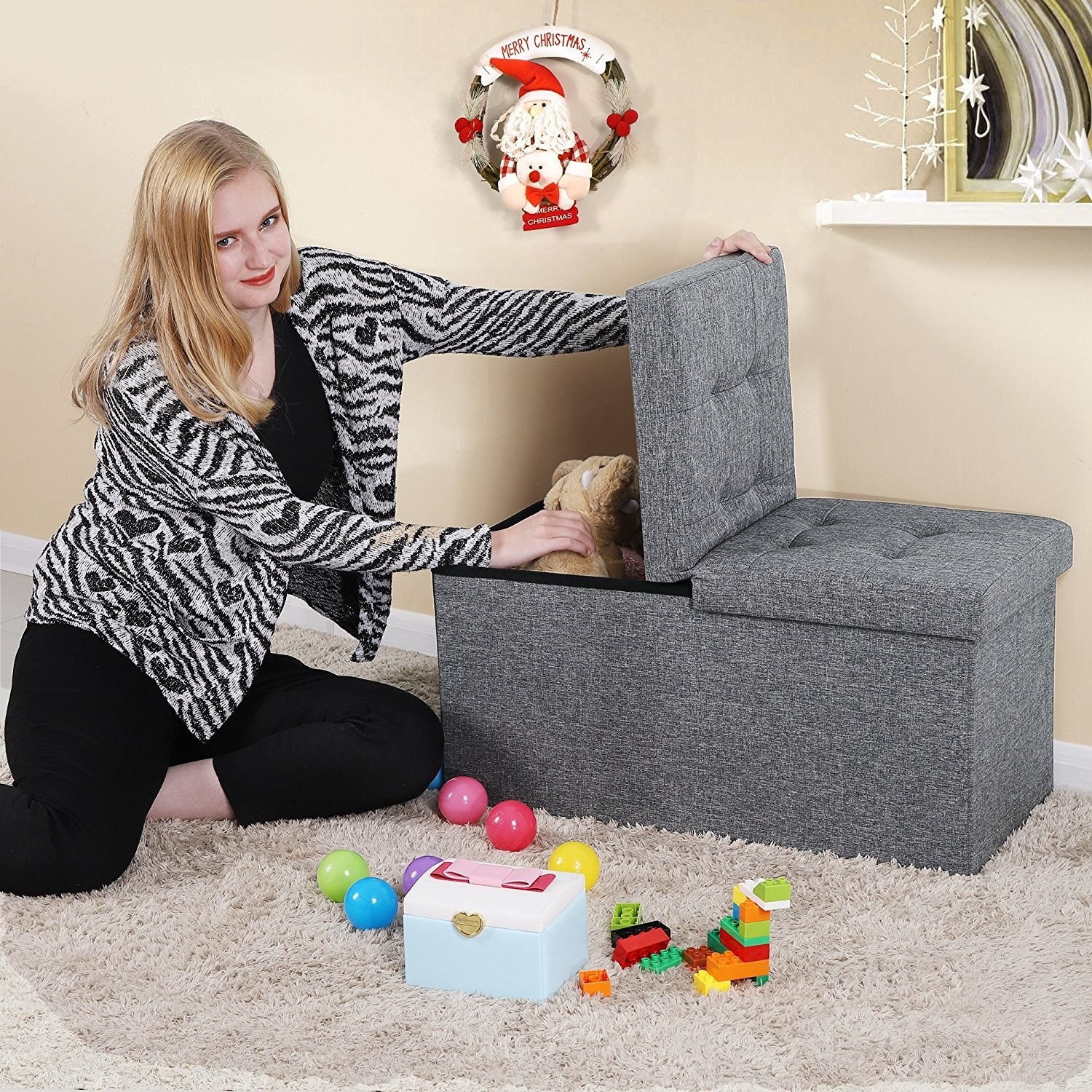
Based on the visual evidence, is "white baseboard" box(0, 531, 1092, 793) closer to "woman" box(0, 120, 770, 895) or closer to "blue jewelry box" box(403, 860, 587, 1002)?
"woman" box(0, 120, 770, 895)

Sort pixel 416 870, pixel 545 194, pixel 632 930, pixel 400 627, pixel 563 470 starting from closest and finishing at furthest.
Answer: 1. pixel 632 930
2. pixel 416 870
3. pixel 563 470
4. pixel 545 194
5. pixel 400 627

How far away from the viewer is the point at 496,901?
1674 mm

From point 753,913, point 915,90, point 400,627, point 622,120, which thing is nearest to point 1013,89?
point 915,90

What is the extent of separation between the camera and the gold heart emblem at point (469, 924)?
1.66 m

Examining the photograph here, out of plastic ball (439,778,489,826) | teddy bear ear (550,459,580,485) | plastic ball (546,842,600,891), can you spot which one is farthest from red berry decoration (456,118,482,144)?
plastic ball (546,842,600,891)

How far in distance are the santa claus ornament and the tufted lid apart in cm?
36

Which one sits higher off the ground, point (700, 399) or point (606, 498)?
point (700, 399)

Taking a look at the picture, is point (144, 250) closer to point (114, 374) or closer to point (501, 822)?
point (114, 374)

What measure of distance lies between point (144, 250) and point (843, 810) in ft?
4.01

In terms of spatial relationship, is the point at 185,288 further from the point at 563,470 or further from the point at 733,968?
the point at 733,968

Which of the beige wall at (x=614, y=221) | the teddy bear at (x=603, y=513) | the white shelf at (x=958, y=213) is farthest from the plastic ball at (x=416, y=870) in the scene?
the white shelf at (x=958, y=213)

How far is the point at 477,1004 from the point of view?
1.66 meters

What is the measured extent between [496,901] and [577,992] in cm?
14

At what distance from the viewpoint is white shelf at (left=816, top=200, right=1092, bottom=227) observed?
78.5 inches
